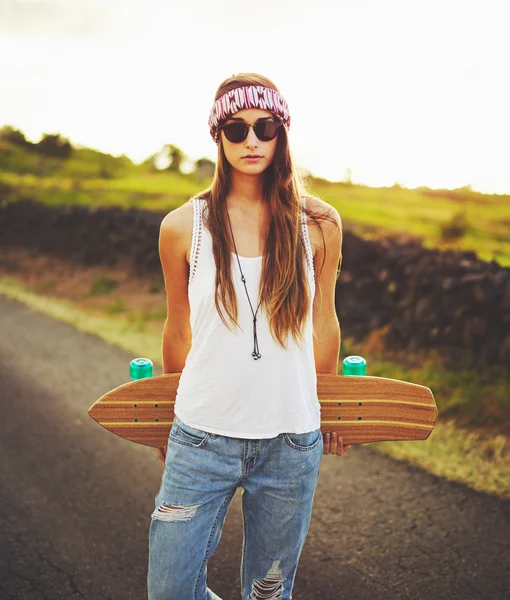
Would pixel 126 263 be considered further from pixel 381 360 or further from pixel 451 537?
pixel 451 537

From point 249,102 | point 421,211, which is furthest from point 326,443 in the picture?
point 421,211

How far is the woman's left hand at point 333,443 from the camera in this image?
2199 mm

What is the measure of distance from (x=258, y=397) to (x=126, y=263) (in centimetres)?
1098

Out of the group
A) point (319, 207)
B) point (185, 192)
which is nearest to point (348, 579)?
point (319, 207)

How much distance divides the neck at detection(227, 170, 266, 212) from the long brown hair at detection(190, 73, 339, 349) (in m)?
0.02

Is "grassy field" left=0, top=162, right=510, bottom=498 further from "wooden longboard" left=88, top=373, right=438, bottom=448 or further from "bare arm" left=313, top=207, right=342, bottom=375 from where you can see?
"wooden longboard" left=88, top=373, right=438, bottom=448

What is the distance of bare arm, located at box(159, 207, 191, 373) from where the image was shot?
6.61 ft

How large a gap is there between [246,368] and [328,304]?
515 millimetres

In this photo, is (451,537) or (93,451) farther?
(93,451)

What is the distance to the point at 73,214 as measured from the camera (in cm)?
1406

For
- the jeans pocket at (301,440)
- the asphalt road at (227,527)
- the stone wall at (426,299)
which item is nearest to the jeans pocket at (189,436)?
the jeans pocket at (301,440)

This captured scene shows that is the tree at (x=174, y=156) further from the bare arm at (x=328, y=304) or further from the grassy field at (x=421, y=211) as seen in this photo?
the bare arm at (x=328, y=304)

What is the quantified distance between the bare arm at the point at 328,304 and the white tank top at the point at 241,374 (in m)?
0.28

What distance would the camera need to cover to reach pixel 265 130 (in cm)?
201
